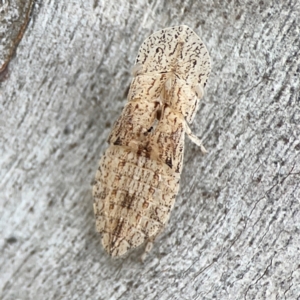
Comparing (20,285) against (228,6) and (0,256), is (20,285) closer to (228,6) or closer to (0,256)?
(0,256)

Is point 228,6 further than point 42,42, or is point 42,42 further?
point 42,42

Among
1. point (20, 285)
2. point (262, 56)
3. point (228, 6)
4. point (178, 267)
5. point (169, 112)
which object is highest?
point (228, 6)

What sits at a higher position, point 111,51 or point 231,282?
point 111,51

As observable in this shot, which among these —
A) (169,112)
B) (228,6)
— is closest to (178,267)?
(169,112)

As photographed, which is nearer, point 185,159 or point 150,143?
point 150,143
